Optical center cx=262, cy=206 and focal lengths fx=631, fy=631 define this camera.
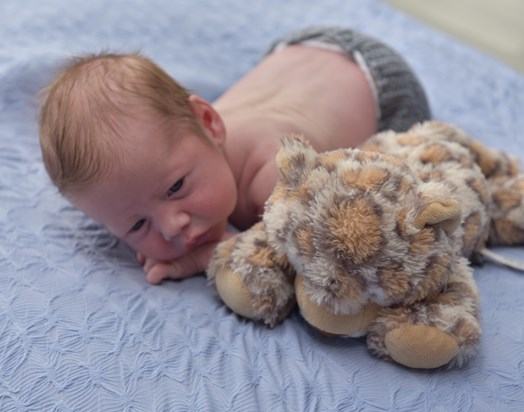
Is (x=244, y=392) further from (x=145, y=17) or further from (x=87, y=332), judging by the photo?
(x=145, y=17)

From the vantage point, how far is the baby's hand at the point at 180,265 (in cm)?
98

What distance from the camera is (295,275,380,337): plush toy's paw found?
30.9 inches

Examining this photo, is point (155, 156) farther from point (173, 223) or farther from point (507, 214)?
point (507, 214)

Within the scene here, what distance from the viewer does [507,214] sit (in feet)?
3.45

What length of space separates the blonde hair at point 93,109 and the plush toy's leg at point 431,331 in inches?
18.0

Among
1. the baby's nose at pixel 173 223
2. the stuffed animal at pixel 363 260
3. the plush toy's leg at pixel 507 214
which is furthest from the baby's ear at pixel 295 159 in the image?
the plush toy's leg at pixel 507 214

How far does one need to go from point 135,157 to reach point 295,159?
27 centimetres

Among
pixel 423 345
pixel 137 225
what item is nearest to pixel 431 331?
pixel 423 345

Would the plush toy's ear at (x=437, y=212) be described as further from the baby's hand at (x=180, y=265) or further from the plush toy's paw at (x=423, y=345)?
the baby's hand at (x=180, y=265)

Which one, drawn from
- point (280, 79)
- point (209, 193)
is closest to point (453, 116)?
point (280, 79)

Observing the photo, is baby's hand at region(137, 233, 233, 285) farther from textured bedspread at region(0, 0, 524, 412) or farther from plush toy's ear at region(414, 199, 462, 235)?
plush toy's ear at region(414, 199, 462, 235)

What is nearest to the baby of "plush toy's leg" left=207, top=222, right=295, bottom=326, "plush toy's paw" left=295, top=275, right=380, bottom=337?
"plush toy's leg" left=207, top=222, right=295, bottom=326

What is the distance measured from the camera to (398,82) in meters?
1.35

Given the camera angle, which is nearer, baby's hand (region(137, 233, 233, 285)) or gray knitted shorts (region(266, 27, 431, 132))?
Result: baby's hand (region(137, 233, 233, 285))
